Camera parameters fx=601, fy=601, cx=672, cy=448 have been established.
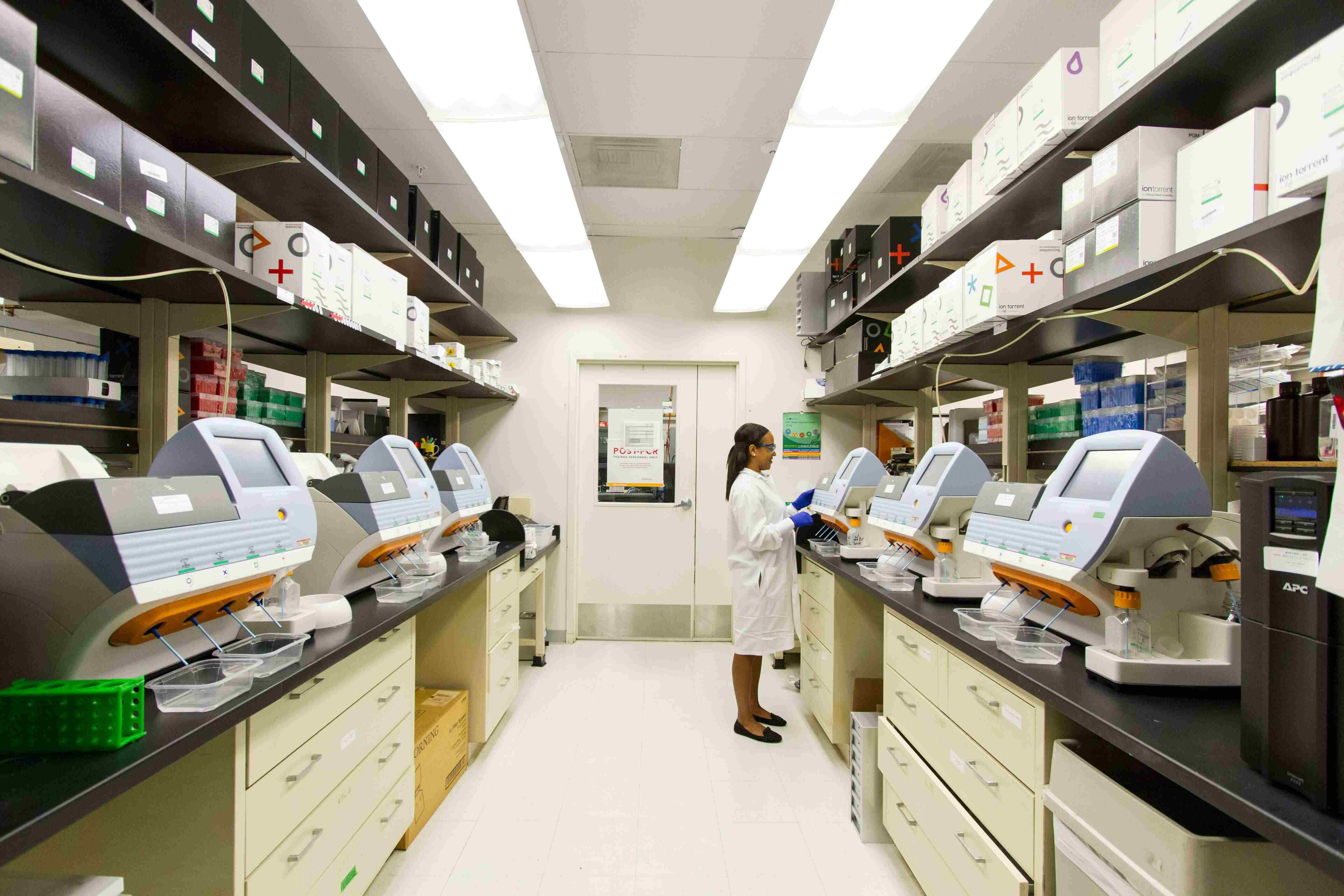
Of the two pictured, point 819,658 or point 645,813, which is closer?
point 645,813

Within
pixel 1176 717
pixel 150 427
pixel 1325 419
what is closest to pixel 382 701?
pixel 150 427

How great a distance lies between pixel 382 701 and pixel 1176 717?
1.91m

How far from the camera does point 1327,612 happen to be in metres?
0.74

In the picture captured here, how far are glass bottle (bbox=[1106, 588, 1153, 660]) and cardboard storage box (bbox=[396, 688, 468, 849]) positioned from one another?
7.06 ft

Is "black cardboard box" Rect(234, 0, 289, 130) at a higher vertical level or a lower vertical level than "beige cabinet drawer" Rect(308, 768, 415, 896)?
higher

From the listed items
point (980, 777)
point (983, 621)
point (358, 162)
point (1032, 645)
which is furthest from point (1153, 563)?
point (358, 162)

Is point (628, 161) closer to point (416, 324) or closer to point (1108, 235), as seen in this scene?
point (416, 324)

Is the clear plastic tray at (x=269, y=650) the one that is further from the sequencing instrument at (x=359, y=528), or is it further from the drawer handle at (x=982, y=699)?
the drawer handle at (x=982, y=699)

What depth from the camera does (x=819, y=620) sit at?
9.69 ft

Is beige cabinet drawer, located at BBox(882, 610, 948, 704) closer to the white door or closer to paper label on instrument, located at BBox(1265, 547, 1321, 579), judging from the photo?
paper label on instrument, located at BBox(1265, 547, 1321, 579)

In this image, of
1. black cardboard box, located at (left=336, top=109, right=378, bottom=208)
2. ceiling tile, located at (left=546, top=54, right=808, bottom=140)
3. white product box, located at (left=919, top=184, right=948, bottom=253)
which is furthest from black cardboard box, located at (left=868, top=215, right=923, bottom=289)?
black cardboard box, located at (left=336, top=109, right=378, bottom=208)

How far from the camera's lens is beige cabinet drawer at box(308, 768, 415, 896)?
1503 mm

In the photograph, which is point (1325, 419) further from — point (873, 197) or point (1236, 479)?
point (873, 197)

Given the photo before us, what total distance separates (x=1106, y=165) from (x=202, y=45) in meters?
2.22
